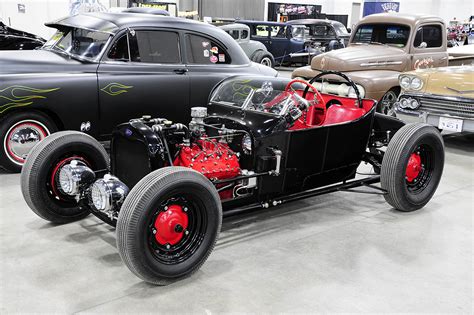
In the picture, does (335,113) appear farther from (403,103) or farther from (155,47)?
(403,103)

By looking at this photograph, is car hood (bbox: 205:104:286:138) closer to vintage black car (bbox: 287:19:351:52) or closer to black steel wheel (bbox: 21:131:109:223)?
black steel wheel (bbox: 21:131:109:223)

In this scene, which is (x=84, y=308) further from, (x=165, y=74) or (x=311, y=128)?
(x=165, y=74)

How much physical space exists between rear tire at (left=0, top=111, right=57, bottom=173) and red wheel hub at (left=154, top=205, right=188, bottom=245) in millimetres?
2949

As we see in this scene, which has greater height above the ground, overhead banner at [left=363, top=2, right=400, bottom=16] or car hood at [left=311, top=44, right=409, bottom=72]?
overhead banner at [left=363, top=2, right=400, bottom=16]

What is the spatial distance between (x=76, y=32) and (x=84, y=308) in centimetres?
417

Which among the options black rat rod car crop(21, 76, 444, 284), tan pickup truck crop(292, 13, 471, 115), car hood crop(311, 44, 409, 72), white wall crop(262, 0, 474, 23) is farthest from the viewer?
white wall crop(262, 0, 474, 23)

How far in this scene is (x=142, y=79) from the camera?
5.91m

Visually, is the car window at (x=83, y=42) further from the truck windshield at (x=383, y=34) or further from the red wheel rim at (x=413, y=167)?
the truck windshield at (x=383, y=34)

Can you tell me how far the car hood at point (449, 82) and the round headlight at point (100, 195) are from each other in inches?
203

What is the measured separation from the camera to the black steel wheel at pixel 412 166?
4.34 meters

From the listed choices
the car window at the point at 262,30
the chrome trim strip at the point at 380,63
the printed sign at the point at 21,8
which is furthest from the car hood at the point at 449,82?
the printed sign at the point at 21,8

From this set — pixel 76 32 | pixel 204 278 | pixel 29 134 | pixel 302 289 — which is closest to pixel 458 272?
pixel 302 289

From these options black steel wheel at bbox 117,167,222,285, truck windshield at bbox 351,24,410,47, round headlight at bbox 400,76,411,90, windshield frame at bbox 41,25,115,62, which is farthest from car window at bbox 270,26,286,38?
black steel wheel at bbox 117,167,222,285

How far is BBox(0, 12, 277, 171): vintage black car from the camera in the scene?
534 centimetres
